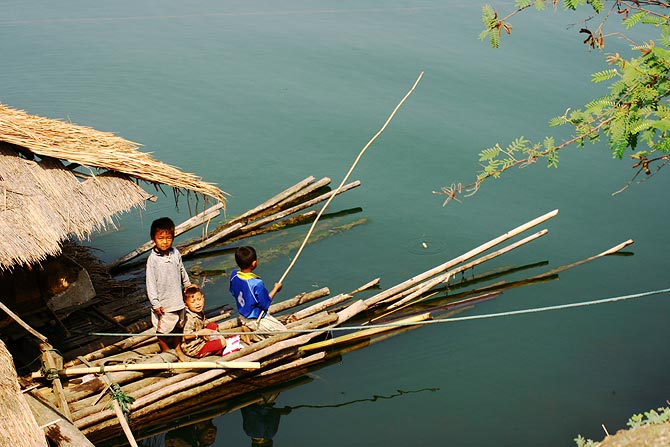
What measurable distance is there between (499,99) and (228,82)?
435 cm

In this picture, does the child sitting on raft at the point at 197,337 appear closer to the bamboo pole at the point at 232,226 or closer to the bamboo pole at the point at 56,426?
the bamboo pole at the point at 56,426

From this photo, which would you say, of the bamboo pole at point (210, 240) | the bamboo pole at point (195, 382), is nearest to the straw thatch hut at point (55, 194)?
the bamboo pole at point (195, 382)

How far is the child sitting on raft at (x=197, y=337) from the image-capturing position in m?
6.29

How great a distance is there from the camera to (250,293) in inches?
250

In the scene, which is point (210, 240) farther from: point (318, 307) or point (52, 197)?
point (52, 197)

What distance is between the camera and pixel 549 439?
262 inches

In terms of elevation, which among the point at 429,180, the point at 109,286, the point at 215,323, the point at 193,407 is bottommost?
the point at 193,407

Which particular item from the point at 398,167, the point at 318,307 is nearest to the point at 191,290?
the point at 318,307

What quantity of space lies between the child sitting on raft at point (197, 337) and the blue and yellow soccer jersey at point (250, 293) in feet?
0.94

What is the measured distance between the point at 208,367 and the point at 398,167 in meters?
5.52

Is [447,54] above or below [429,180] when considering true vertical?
above

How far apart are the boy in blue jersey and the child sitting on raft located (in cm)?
26

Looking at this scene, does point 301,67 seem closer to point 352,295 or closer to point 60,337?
point 352,295

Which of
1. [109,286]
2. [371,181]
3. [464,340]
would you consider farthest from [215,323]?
[371,181]
